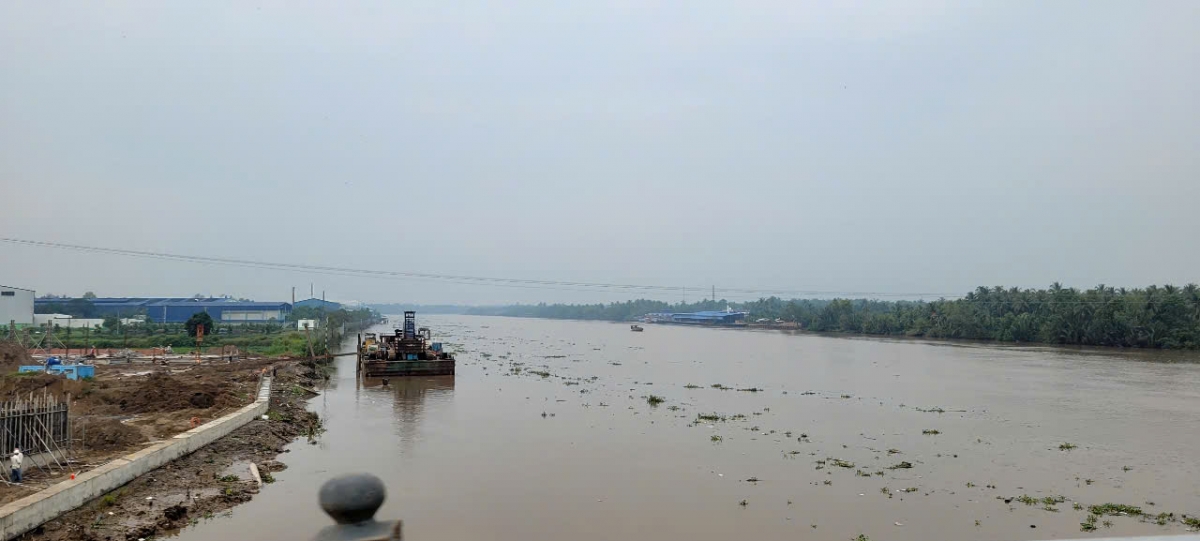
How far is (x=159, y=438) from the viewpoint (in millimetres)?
11844

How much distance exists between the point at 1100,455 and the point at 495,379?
2173 centimetres

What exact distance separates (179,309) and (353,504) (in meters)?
84.1

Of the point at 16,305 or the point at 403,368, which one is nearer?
the point at 403,368

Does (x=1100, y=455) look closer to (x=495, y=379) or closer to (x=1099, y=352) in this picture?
(x=495, y=379)

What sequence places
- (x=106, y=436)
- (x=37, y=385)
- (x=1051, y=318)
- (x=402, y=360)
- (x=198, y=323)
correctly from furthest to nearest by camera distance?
(x=1051, y=318) → (x=198, y=323) → (x=402, y=360) → (x=37, y=385) → (x=106, y=436)

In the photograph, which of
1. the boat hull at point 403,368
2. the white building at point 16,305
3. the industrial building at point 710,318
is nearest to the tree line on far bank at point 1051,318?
the industrial building at point 710,318

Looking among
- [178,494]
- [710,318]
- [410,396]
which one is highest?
[710,318]

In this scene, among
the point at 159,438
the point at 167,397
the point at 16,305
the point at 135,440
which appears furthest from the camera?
the point at 16,305

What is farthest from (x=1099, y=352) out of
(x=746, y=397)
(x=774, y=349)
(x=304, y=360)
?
(x=304, y=360)

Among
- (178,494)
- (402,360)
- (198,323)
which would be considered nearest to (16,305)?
(198,323)

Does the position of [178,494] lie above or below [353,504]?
below

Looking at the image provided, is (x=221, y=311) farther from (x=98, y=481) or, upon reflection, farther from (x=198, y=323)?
(x=98, y=481)

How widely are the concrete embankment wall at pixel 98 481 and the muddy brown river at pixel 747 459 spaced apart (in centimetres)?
148

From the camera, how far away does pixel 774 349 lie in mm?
52844
